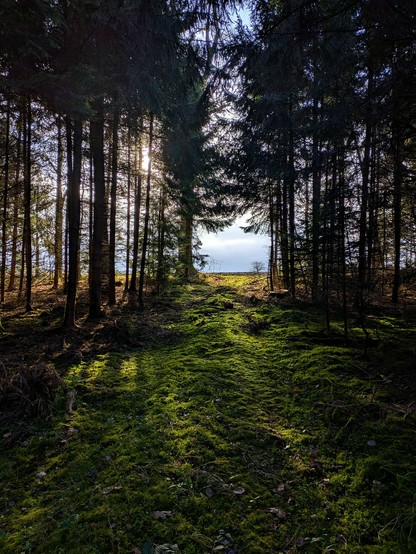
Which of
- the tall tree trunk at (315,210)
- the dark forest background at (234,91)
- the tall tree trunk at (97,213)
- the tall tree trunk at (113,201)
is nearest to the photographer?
the dark forest background at (234,91)

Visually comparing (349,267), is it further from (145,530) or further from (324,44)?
(145,530)

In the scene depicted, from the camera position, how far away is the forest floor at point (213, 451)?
7.43 feet

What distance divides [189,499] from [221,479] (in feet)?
1.31

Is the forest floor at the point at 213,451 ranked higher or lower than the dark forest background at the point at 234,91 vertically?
lower

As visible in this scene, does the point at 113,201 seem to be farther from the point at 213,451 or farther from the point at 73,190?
the point at 213,451

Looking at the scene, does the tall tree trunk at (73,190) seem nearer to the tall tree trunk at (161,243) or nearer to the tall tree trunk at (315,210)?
the tall tree trunk at (315,210)

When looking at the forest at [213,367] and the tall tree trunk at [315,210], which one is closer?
the forest at [213,367]

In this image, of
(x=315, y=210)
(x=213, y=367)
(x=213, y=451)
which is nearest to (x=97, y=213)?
(x=213, y=367)

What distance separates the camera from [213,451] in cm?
325

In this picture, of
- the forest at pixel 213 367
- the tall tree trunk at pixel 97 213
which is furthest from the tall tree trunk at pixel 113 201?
the tall tree trunk at pixel 97 213

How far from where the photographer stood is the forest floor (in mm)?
2266

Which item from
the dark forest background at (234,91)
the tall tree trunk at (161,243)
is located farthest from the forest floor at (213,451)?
the tall tree trunk at (161,243)

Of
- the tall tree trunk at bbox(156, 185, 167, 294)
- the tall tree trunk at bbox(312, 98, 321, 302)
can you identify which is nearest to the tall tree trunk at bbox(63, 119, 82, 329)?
the tall tree trunk at bbox(312, 98, 321, 302)

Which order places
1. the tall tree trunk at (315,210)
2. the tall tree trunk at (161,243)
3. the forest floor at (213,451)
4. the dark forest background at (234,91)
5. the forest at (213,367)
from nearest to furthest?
1. the forest floor at (213,451)
2. the forest at (213,367)
3. the dark forest background at (234,91)
4. the tall tree trunk at (315,210)
5. the tall tree trunk at (161,243)
